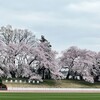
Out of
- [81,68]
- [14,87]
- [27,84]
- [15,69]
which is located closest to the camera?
[14,87]

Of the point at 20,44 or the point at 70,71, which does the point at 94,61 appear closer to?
the point at 70,71

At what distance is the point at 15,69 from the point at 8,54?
3833 millimetres

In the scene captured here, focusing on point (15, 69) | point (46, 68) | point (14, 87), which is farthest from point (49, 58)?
point (14, 87)

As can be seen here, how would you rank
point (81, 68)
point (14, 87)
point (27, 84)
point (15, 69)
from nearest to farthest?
point (14, 87), point (27, 84), point (15, 69), point (81, 68)

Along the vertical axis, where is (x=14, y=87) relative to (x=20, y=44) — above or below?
below

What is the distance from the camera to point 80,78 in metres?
95.1

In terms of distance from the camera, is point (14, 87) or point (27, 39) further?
point (27, 39)

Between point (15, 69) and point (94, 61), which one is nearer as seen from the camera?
point (15, 69)

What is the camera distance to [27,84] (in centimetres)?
7888

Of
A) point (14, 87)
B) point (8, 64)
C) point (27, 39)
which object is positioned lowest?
point (14, 87)

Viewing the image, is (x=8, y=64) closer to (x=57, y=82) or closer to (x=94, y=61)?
(x=57, y=82)

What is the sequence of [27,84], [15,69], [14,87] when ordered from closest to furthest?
[14,87], [27,84], [15,69]

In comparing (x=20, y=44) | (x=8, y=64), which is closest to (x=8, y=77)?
(x=8, y=64)

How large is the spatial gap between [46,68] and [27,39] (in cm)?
1082
